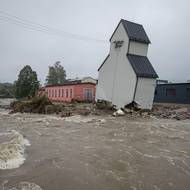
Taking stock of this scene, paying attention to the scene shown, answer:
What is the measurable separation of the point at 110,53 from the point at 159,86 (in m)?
10.2

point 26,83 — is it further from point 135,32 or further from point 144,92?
point 144,92

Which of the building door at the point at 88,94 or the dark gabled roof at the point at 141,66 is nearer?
the dark gabled roof at the point at 141,66

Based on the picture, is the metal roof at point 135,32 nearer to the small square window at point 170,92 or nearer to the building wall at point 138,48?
the building wall at point 138,48

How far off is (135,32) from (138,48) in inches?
66.4

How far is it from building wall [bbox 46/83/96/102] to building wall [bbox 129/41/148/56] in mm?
9179

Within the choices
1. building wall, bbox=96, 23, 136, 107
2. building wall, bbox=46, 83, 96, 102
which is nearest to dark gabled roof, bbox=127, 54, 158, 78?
building wall, bbox=96, 23, 136, 107

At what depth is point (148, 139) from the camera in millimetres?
10203

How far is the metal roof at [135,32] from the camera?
22.5 meters

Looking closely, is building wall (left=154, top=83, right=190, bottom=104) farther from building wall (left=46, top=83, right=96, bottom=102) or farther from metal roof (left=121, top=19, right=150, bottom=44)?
building wall (left=46, top=83, right=96, bottom=102)

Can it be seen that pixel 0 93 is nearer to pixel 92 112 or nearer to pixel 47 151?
pixel 92 112

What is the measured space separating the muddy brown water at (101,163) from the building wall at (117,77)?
11.1 m

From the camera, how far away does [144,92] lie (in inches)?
856

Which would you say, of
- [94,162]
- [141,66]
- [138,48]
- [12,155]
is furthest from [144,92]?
[12,155]

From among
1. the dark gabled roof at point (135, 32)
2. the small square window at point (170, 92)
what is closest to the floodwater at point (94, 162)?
the dark gabled roof at point (135, 32)
